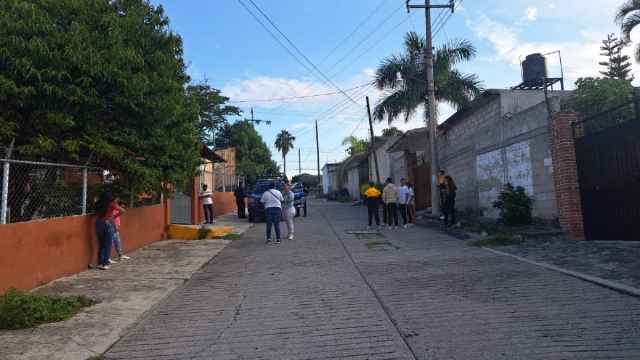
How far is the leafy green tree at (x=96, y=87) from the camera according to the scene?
7242mm

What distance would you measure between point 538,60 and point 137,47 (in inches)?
535

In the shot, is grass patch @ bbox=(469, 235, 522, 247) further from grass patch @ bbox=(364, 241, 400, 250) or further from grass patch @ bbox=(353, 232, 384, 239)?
grass patch @ bbox=(353, 232, 384, 239)

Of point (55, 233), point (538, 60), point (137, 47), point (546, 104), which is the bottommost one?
point (55, 233)

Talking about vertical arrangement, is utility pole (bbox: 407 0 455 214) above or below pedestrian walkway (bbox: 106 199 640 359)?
above

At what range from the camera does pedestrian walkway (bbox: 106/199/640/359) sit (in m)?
4.20

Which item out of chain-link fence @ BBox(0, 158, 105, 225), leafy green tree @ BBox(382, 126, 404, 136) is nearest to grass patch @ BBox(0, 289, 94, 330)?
chain-link fence @ BBox(0, 158, 105, 225)

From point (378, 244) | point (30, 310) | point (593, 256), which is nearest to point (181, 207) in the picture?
point (378, 244)

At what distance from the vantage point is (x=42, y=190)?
7668mm

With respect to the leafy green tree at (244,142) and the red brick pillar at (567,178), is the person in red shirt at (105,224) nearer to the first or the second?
the red brick pillar at (567,178)

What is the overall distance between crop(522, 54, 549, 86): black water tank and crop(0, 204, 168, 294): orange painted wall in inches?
569

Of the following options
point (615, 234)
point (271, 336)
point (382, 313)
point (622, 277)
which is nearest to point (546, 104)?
point (615, 234)

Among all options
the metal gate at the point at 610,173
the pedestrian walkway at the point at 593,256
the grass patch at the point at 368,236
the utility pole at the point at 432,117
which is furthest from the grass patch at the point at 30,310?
the utility pole at the point at 432,117

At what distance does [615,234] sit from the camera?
892 cm

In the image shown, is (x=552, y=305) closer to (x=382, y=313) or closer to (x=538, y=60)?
(x=382, y=313)
